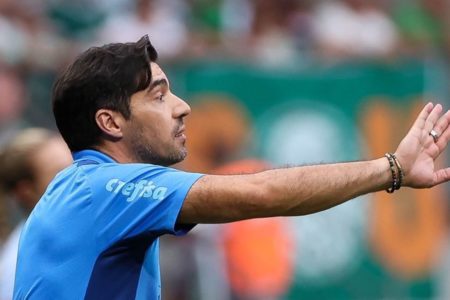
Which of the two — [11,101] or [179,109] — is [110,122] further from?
[11,101]

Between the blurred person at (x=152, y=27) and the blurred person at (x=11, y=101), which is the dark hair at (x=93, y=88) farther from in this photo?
the blurred person at (x=152, y=27)

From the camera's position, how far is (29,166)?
7637 millimetres

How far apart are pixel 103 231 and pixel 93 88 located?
0.61m

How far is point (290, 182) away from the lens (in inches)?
191

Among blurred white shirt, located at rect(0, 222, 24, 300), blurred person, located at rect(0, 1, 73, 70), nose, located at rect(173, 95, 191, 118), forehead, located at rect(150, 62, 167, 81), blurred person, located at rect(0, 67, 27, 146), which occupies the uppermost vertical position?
blurred person, located at rect(0, 1, 73, 70)

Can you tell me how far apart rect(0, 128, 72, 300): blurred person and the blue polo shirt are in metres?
2.30

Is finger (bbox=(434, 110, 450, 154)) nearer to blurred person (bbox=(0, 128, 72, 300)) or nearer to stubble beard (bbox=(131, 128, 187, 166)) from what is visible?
stubble beard (bbox=(131, 128, 187, 166))

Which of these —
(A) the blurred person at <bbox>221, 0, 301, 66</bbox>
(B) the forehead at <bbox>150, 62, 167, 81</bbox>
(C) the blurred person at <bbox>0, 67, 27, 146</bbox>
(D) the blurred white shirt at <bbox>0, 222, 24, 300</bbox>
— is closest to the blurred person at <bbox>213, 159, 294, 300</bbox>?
(A) the blurred person at <bbox>221, 0, 301, 66</bbox>

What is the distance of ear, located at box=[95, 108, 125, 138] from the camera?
5.24 meters

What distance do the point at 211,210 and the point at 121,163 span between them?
0.55 meters

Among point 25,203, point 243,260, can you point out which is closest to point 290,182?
point 25,203

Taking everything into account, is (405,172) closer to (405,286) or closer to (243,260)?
(243,260)

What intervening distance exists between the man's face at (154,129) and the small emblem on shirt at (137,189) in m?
0.38

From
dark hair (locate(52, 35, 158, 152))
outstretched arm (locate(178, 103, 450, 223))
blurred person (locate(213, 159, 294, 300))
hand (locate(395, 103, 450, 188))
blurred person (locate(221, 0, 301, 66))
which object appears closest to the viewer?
outstretched arm (locate(178, 103, 450, 223))
